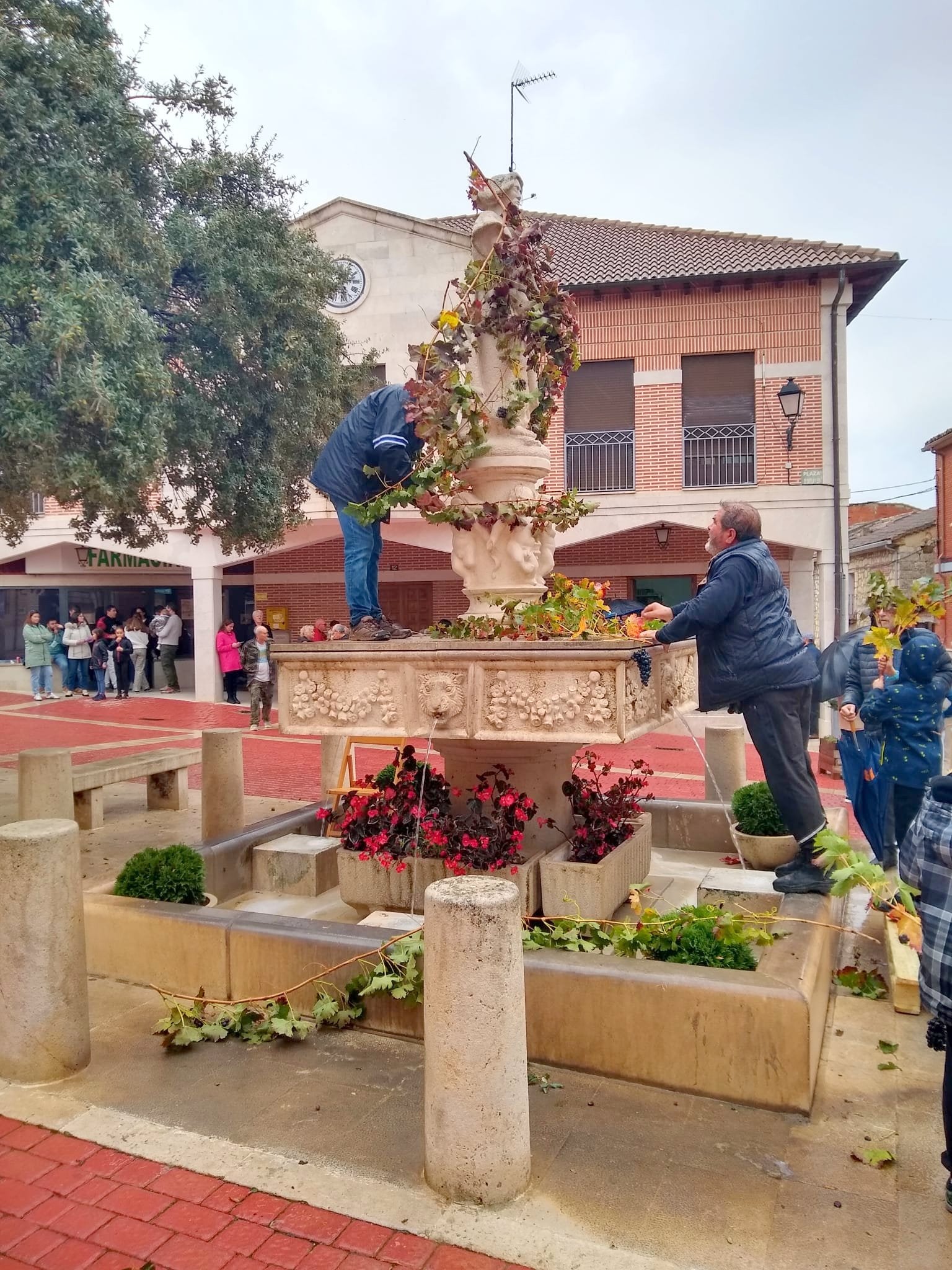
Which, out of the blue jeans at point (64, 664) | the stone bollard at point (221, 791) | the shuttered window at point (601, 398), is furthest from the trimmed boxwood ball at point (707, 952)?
the blue jeans at point (64, 664)

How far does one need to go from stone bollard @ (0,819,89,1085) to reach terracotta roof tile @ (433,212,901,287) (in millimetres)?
14181

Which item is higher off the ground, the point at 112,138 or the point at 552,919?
the point at 112,138

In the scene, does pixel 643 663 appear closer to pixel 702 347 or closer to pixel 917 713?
pixel 917 713

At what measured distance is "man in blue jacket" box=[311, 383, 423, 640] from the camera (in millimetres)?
5152

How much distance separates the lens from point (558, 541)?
18438 millimetres

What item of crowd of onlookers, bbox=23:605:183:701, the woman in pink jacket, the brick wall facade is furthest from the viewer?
crowd of onlookers, bbox=23:605:183:701

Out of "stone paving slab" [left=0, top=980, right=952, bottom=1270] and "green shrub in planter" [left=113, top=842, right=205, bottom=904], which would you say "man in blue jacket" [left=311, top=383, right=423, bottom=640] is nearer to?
"green shrub in planter" [left=113, top=842, right=205, bottom=904]

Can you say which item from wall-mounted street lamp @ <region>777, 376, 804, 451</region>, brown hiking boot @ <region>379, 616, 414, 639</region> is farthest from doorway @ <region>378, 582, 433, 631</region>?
brown hiking boot @ <region>379, 616, 414, 639</region>

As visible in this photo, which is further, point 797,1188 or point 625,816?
point 625,816

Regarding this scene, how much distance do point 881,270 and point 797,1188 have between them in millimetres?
17481

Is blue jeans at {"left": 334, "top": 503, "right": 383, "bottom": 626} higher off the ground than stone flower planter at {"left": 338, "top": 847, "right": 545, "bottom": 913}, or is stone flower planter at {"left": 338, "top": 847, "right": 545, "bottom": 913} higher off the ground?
blue jeans at {"left": 334, "top": 503, "right": 383, "bottom": 626}

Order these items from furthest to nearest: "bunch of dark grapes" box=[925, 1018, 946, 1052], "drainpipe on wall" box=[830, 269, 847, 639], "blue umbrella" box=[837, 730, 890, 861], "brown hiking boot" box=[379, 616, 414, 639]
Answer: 1. "drainpipe on wall" box=[830, 269, 847, 639]
2. "blue umbrella" box=[837, 730, 890, 861]
3. "brown hiking boot" box=[379, 616, 414, 639]
4. "bunch of dark grapes" box=[925, 1018, 946, 1052]

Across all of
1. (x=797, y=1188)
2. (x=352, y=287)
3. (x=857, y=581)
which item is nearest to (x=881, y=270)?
(x=352, y=287)

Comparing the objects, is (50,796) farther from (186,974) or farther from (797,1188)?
(797,1188)
